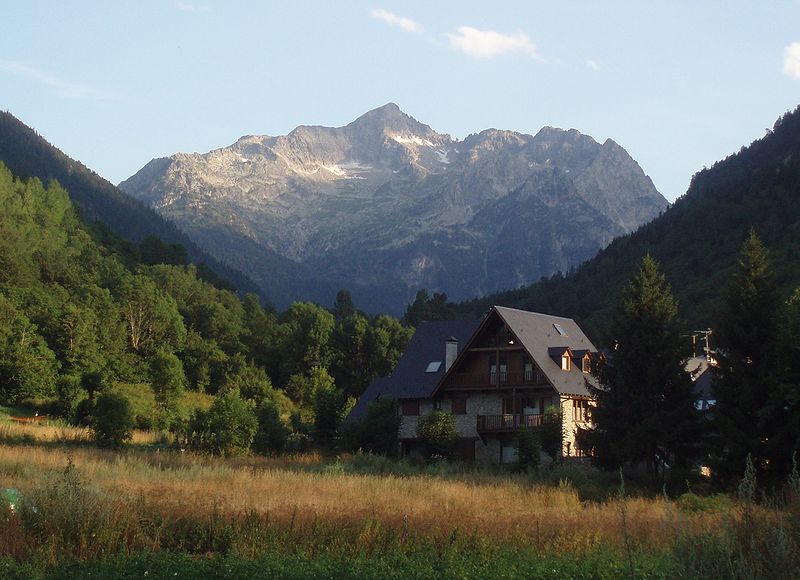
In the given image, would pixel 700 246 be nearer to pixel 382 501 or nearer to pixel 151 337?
pixel 151 337

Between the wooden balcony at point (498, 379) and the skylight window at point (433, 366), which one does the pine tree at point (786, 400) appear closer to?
the wooden balcony at point (498, 379)

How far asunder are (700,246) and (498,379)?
3189 inches

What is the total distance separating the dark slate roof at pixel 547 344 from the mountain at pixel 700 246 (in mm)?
35568

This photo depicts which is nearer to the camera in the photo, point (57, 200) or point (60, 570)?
point (60, 570)

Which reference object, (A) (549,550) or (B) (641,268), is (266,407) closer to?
(B) (641,268)

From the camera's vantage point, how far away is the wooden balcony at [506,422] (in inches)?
2053

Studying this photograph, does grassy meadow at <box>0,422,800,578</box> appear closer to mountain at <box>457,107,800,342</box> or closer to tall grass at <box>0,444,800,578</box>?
tall grass at <box>0,444,800,578</box>

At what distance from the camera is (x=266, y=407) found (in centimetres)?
5056

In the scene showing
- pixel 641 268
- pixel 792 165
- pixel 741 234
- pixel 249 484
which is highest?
pixel 792 165

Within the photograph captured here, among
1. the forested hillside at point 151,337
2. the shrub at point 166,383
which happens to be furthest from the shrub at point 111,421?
the shrub at point 166,383

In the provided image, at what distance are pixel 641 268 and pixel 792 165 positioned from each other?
10946cm

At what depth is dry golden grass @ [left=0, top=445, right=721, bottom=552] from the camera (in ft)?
62.6

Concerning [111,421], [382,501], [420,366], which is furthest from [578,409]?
[382,501]

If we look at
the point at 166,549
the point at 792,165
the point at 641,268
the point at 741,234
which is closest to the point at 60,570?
the point at 166,549
